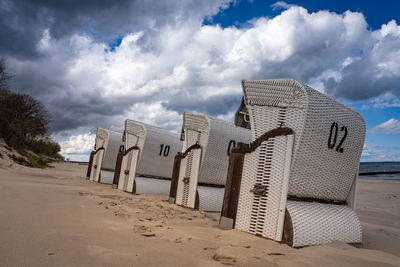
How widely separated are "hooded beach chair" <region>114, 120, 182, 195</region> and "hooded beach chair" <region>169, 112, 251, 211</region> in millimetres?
2149

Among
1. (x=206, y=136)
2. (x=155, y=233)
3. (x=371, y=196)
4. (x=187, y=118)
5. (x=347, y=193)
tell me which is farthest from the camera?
(x=371, y=196)

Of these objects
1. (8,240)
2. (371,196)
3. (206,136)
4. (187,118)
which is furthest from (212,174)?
(371,196)

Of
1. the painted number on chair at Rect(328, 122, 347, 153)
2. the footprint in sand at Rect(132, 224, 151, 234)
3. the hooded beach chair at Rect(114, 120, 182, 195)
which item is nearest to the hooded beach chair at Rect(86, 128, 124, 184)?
the hooded beach chair at Rect(114, 120, 182, 195)

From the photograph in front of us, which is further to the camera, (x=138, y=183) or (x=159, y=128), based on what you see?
(x=159, y=128)

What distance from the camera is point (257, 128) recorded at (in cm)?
426

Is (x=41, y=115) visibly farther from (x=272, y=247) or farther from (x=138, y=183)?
(x=272, y=247)

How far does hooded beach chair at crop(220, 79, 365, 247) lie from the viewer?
3.68 metres

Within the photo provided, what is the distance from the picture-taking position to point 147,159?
9320 millimetres

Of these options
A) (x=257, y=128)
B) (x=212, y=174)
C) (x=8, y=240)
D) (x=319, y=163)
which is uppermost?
(x=257, y=128)

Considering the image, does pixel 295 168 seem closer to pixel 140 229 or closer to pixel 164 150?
pixel 140 229

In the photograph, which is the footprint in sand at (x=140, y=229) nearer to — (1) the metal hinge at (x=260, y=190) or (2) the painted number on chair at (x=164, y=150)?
(1) the metal hinge at (x=260, y=190)

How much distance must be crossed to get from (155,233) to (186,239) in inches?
17.2

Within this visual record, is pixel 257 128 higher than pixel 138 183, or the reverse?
pixel 257 128

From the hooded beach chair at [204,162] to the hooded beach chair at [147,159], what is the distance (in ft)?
7.05
